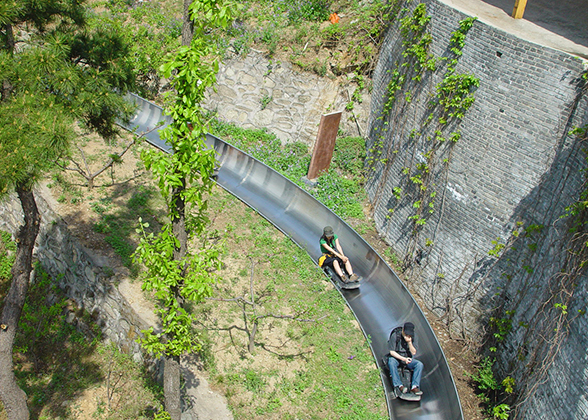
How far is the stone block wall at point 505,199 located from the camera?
6934mm

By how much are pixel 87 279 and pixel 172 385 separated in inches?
154

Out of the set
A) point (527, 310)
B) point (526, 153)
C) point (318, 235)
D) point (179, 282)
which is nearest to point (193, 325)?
point (179, 282)

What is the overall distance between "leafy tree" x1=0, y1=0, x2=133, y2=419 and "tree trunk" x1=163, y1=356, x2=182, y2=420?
2383 millimetres

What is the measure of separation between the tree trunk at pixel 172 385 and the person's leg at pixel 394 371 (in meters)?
3.22

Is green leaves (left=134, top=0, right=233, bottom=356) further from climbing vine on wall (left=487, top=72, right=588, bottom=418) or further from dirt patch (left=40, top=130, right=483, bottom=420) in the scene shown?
climbing vine on wall (left=487, top=72, right=588, bottom=418)

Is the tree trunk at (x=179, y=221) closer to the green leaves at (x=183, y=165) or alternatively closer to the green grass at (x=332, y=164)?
the green leaves at (x=183, y=165)

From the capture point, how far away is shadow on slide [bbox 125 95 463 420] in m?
7.49

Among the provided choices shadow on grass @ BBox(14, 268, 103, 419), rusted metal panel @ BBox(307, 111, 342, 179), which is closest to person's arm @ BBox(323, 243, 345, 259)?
rusted metal panel @ BBox(307, 111, 342, 179)

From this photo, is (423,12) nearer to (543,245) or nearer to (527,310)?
(543,245)

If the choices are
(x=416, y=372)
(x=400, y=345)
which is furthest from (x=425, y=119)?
(x=416, y=372)

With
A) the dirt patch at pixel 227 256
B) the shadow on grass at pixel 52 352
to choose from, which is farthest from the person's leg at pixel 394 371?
the shadow on grass at pixel 52 352

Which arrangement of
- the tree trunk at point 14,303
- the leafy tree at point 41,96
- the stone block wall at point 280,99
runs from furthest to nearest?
the stone block wall at point 280,99 → the tree trunk at point 14,303 → the leafy tree at point 41,96

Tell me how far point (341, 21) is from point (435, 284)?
8.80 metres

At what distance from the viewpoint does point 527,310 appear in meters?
7.53
